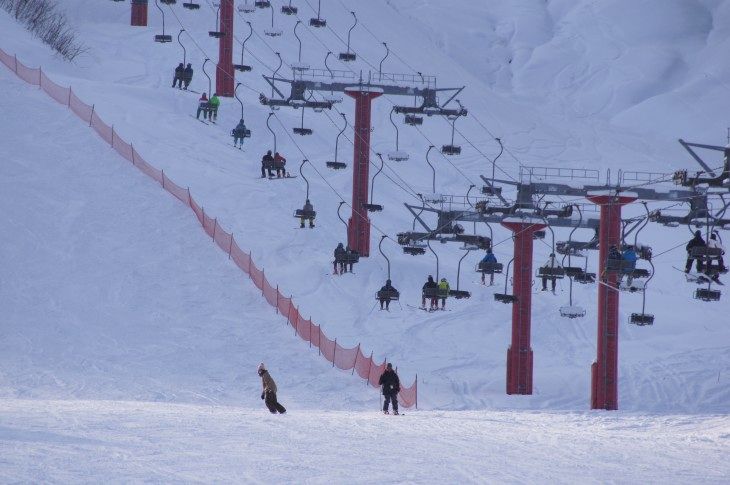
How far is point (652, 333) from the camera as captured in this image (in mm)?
38406

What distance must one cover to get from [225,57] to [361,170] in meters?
17.7

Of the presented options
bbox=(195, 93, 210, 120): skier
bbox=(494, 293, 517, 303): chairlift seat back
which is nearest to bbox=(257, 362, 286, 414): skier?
bbox=(494, 293, 517, 303): chairlift seat back

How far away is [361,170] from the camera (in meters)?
41.3

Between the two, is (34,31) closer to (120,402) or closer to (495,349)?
(495,349)

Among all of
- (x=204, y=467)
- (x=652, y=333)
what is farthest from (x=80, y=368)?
(x=652, y=333)

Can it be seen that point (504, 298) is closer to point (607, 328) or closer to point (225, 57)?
point (607, 328)

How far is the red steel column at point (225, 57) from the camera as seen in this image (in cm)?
5662

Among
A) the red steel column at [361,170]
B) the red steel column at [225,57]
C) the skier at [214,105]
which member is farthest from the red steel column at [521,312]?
the red steel column at [225,57]

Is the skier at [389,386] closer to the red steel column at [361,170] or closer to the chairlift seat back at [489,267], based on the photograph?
the chairlift seat back at [489,267]

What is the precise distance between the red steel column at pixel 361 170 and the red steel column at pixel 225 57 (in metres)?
16.5

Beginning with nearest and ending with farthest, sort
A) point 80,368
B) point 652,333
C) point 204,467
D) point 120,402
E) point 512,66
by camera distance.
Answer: point 204,467, point 120,402, point 80,368, point 652,333, point 512,66

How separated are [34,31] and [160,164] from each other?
72.6 ft

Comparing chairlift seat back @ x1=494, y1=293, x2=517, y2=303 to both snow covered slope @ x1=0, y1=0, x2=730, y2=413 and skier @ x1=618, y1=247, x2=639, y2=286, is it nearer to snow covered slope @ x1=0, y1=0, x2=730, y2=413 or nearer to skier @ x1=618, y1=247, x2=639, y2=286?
snow covered slope @ x1=0, y1=0, x2=730, y2=413

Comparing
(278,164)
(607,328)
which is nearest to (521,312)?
(607,328)
